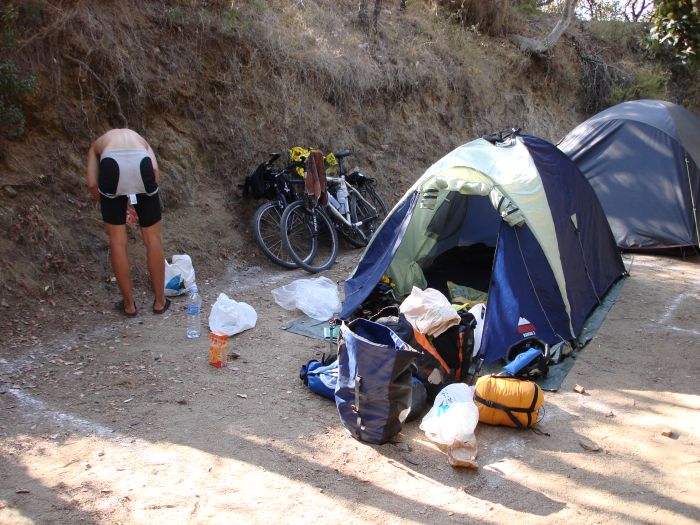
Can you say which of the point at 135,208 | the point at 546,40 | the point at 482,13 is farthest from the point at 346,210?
the point at 546,40

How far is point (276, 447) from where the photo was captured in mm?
3631

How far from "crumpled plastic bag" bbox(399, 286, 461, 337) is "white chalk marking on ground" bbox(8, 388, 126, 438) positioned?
205 cm

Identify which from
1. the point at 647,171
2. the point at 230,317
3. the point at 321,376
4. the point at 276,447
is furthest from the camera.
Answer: the point at 647,171

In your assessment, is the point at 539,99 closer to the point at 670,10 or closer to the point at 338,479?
the point at 670,10

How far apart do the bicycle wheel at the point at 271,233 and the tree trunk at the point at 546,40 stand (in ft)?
28.2

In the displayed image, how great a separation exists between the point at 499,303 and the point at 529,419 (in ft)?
4.00

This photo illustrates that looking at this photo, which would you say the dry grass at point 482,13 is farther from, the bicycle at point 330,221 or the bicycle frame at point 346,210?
the bicycle frame at point 346,210

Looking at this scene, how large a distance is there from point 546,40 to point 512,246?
10.0 m

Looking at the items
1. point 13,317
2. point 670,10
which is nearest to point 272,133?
point 13,317

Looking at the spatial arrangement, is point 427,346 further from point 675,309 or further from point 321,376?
point 675,309

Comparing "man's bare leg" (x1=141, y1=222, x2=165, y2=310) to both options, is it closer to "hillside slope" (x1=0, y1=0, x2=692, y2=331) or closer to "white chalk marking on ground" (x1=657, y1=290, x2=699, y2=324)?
"hillside slope" (x1=0, y1=0, x2=692, y2=331)

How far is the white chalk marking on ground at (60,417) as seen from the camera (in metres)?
3.67

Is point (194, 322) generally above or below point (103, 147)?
below

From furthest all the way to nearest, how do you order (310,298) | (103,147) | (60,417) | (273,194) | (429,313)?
1. (273,194)
2. (310,298)
3. (103,147)
4. (429,313)
5. (60,417)
